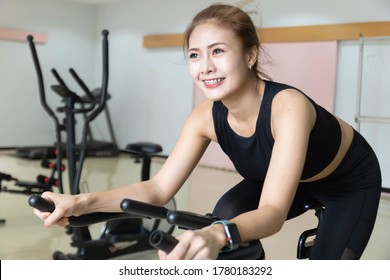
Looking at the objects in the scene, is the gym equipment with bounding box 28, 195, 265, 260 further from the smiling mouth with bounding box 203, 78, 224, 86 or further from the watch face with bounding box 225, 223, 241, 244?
the smiling mouth with bounding box 203, 78, 224, 86

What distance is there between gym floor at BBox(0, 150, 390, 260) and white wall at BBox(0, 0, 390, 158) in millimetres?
1440

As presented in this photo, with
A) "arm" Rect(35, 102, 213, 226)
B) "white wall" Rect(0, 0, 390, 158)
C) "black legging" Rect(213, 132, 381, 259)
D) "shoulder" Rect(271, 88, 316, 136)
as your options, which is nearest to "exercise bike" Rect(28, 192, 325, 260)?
"arm" Rect(35, 102, 213, 226)

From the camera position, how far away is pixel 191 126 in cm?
143

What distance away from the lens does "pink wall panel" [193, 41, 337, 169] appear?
6.10 metres

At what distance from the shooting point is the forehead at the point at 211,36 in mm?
1166

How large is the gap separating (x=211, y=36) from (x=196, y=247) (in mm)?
551

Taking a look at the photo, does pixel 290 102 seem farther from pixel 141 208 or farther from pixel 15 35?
pixel 15 35

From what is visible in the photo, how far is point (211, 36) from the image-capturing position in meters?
1.17

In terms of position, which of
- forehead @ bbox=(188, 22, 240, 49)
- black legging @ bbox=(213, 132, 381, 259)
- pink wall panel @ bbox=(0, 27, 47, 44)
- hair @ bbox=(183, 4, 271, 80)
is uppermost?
pink wall panel @ bbox=(0, 27, 47, 44)

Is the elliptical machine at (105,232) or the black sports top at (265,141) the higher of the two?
the black sports top at (265,141)

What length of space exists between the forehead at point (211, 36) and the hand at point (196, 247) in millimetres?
502

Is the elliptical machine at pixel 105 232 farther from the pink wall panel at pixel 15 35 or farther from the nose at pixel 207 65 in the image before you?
the pink wall panel at pixel 15 35

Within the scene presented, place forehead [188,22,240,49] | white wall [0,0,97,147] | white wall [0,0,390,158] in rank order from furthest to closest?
white wall [0,0,97,147], white wall [0,0,390,158], forehead [188,22,240,49]

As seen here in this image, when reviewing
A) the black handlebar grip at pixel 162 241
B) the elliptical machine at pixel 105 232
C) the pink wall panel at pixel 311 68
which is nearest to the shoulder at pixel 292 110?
the black handlebar grip at pixel 162 241
